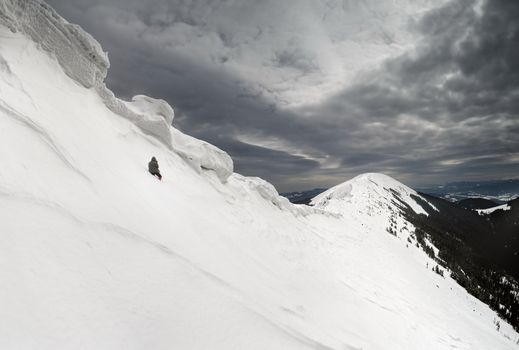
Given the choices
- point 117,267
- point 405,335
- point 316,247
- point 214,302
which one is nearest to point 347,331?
point 405,335

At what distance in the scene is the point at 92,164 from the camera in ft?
24.3

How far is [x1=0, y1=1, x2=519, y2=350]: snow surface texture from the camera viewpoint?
11.7ft

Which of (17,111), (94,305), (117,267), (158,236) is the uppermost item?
(17,111)

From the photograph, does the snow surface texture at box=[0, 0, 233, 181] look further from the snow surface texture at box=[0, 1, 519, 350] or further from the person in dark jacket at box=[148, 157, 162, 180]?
the person in dark jacket at box=[148, 157, 162, 180]

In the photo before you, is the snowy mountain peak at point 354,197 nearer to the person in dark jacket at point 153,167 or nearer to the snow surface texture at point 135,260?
the snow surface texture at point 135,260

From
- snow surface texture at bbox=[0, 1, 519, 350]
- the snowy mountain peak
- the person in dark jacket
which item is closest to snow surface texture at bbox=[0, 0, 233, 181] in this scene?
snow surface texture at bbox=[0, 1, 519, 350]

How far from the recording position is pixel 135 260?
16.2 feet

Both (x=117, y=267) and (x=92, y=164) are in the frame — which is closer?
(x=117, y=267)

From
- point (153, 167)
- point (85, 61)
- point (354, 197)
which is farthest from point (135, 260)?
point (354, 197)

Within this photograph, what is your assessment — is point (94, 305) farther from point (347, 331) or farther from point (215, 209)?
point (215, 209)

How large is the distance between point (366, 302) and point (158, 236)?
30.0 feet

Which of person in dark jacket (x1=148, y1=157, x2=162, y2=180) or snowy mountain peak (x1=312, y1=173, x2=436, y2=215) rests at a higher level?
snowy mountain peak (x1=312, y1=173, x2=436, y2=215)

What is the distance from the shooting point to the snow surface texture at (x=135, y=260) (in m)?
3.58

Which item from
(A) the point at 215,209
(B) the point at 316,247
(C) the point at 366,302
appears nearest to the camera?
(C) the point at 366,302
